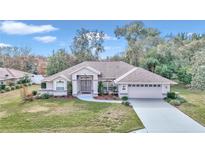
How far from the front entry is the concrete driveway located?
0.87 m

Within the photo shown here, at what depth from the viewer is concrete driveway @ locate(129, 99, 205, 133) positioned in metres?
6.05

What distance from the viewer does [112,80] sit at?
6.42m

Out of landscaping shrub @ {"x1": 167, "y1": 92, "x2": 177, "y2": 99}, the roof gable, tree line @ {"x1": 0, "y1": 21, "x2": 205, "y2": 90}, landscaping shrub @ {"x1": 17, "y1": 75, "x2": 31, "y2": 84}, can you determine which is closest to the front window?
tree line @ {"x1": 0, "y1": 21, "x2": 205, "y2": 90}

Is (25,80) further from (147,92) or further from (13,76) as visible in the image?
(147,92)

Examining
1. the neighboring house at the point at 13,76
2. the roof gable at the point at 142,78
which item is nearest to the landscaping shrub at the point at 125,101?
the roof gable at the point at 142,78

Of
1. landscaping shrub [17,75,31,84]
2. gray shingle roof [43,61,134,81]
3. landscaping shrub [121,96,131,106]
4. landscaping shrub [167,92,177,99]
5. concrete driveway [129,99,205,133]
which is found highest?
gray shingle roof [43,61,134,81]

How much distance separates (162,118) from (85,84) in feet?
5.43

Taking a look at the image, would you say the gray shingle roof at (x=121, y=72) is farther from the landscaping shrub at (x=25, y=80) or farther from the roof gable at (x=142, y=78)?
the landscaping shrub at (x=25, y=80)

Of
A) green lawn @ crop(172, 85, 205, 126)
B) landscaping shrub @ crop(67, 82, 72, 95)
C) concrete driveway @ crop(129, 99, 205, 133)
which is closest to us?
concrete driveway @ crop(129, 99, 205, 133)

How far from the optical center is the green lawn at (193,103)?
623 cm

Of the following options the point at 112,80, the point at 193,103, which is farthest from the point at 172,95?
the point at 112,80

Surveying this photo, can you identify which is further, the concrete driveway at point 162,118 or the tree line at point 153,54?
the tree line at point 153,54

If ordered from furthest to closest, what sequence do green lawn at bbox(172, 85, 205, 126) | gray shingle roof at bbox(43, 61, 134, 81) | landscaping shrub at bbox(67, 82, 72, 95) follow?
landscaping shrub at bbox(67, 82, 72, 95), gray shingle roof at bbox(43, 61, 134, 81), green lawn at bbox(172, 85, 205, 126)

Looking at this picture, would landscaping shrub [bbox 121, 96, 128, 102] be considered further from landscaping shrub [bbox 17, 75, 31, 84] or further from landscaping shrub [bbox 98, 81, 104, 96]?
landscaping shrub [bbox 17, 75, 31, 84]
